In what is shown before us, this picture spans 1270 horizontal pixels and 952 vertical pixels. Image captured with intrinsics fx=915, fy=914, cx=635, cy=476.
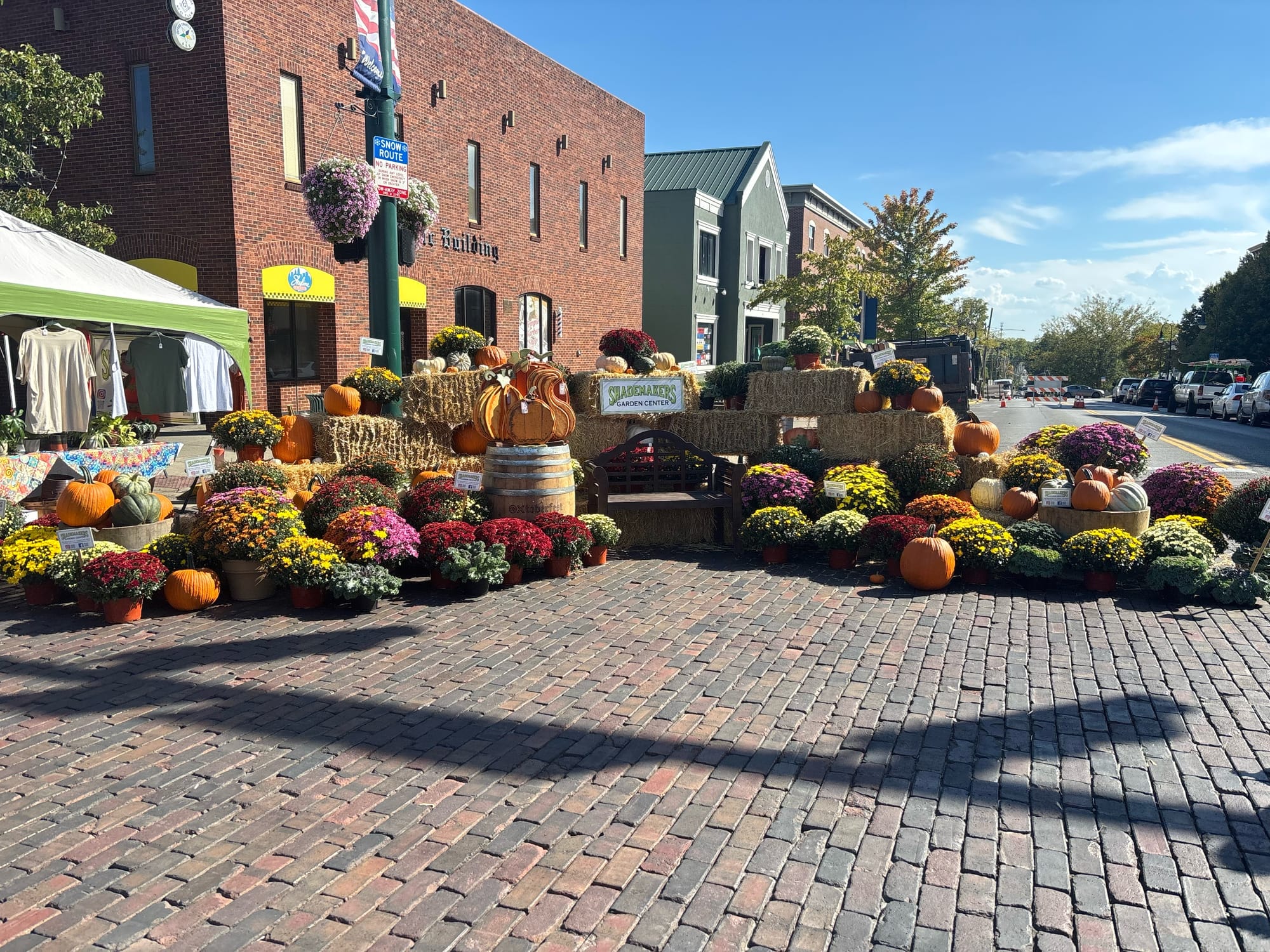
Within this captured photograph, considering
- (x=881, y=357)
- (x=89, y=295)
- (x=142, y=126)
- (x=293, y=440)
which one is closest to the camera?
(x=293, y=440)

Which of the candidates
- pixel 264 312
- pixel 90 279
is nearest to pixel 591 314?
pixel 264 312

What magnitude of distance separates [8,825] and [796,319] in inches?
1525

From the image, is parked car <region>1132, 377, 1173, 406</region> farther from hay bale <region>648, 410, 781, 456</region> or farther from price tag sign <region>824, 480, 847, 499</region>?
price tag sign <region>824, 480, 847, 499</region>

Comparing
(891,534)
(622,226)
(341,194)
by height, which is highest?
(622,226)

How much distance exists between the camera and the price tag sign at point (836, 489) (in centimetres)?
911

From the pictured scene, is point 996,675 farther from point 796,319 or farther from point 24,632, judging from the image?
point 796,319

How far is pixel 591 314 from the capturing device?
28703 mm

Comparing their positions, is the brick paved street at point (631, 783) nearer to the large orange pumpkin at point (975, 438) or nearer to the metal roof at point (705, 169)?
the large orange pumpkin at point (975, 438)

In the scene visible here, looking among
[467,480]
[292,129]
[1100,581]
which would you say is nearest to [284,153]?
[292,129]

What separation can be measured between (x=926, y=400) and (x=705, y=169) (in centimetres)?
3344

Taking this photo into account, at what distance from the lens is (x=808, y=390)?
1057cm

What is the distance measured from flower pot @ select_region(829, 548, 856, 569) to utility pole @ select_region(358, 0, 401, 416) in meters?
5.17

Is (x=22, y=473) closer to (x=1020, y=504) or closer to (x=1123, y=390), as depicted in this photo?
(x=1020, y=504)

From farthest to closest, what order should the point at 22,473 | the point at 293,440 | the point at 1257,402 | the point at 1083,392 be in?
the point at 1083,392
the point at 1257,402
the point at 293,440
the point at 22,473
